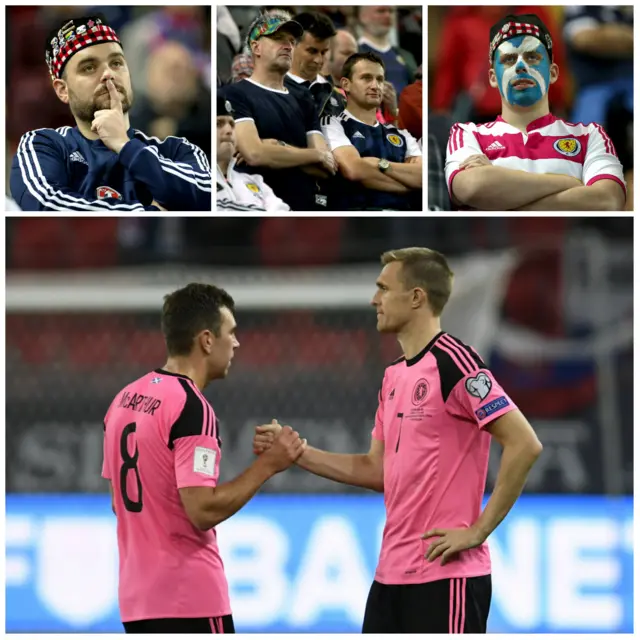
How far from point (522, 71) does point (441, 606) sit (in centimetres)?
212

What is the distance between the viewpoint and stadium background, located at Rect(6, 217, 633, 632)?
27.8ft

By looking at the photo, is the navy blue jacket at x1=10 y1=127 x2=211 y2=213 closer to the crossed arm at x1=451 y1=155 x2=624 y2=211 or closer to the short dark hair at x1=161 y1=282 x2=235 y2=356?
the short dark hair at x1=161 y1=282 x2=235 y2=356

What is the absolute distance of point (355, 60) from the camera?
165 inches

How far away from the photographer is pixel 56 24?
436 cm

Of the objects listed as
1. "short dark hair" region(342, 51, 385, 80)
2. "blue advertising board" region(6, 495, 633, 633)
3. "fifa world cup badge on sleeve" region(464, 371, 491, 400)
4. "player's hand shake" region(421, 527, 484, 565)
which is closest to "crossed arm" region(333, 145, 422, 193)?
"short dark hair" region(342, 51, 385, 80)

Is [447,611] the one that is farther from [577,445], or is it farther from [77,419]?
[77,419]

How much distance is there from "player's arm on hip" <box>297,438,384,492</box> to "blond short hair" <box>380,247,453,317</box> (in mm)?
623

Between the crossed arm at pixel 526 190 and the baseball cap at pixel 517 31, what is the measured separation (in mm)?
491

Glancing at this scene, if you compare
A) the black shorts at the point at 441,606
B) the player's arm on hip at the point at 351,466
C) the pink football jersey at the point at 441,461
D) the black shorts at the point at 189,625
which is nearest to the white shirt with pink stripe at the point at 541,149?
the pink football jersey at the point at 441,461

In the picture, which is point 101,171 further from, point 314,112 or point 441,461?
point 441,461

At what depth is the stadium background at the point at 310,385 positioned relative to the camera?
848 cm

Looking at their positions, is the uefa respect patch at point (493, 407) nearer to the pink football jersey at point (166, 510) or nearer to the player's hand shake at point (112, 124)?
the pink football jersey at point (166, 510)

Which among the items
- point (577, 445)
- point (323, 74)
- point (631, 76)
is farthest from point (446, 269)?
point (577, 445)

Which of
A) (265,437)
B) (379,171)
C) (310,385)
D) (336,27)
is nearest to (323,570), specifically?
(310,385)
